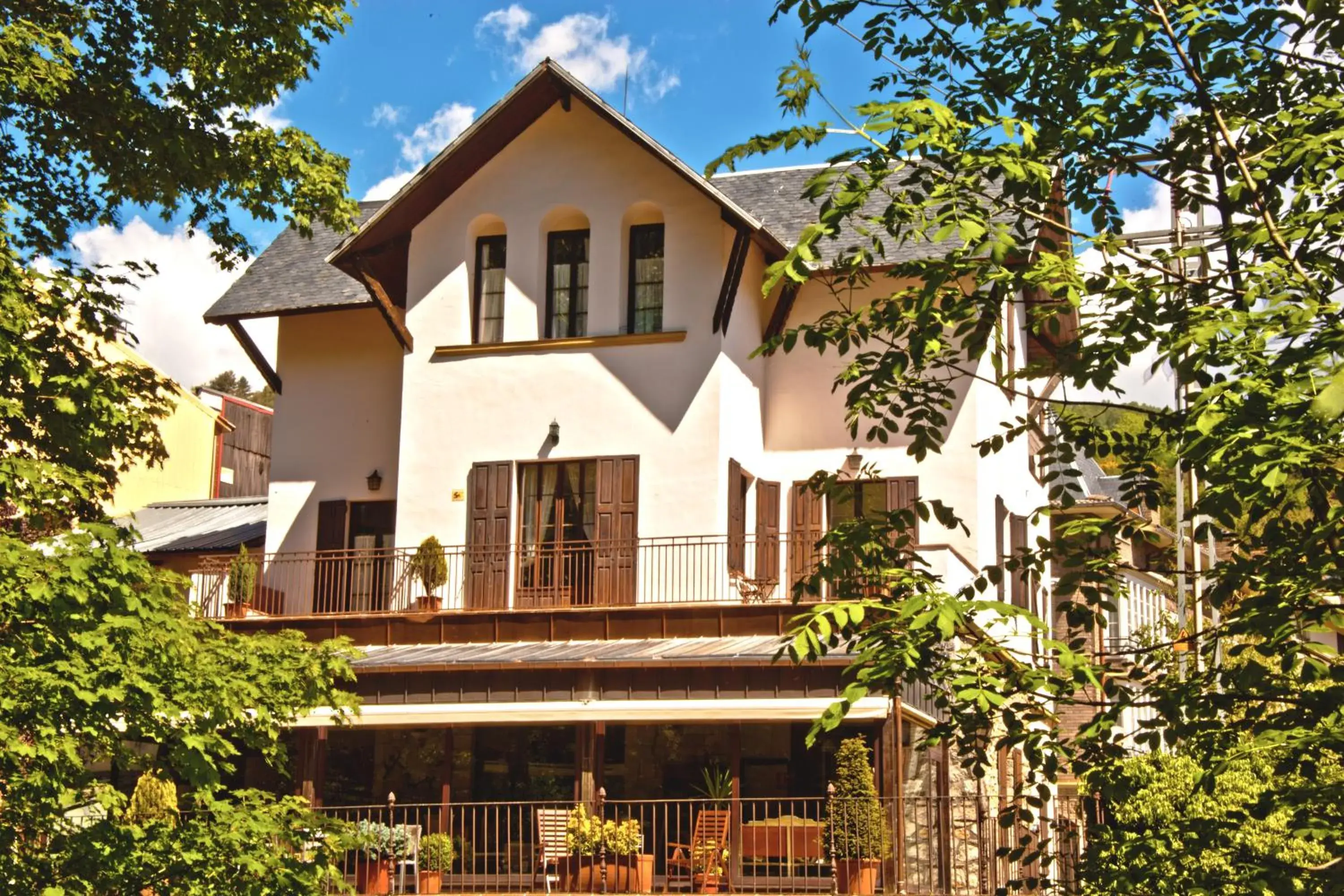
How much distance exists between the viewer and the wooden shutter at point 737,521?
70.8 feet

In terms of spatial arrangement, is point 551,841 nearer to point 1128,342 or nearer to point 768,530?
point 768,530

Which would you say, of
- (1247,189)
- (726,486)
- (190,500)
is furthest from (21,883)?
(190,500)

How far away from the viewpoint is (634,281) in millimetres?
23125

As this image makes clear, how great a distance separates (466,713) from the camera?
63.7ft

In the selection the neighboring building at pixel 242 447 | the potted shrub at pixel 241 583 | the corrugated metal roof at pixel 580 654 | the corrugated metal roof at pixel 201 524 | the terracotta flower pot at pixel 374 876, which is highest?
the neighboring building at pixel 242 447

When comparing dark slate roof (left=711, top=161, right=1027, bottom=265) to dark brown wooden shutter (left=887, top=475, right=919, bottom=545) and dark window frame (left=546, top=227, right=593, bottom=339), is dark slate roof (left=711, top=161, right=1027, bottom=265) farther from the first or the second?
dark brown wooden shutter (left=887, top=475, right=919, bottom=545)

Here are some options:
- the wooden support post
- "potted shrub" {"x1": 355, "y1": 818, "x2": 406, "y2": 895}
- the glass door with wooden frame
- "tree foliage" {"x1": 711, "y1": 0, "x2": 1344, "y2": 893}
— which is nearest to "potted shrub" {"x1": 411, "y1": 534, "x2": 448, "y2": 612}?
the glass door with wooden frame

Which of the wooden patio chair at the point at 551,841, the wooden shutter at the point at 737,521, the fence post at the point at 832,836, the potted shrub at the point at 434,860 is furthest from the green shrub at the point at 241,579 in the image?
the fence post at the point at 832,836

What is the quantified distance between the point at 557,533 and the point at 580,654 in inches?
113

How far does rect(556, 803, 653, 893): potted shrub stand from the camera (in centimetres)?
1766

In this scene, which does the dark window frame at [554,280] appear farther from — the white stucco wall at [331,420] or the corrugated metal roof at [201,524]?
the corrugated metal roof at [201,524]

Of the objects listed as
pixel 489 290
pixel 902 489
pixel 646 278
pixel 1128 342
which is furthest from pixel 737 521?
pixel 1128 342

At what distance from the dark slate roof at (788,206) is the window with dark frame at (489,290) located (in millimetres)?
3395

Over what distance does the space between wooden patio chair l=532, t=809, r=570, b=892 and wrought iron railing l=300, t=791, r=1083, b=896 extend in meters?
0.02
